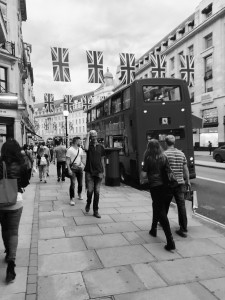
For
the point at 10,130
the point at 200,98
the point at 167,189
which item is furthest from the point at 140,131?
the point at 200,98

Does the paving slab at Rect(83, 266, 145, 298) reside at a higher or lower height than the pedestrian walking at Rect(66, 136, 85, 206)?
lower

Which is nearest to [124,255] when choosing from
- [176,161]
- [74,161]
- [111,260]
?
[111,260]

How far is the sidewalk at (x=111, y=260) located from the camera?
11.1 feet

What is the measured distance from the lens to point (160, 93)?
35.7ft

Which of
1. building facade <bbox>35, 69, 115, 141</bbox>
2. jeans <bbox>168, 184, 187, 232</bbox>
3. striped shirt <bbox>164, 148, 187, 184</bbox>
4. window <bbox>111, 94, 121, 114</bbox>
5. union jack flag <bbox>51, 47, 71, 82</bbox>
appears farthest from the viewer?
building facade <bbox>35, 69, 115, 141</bbox>

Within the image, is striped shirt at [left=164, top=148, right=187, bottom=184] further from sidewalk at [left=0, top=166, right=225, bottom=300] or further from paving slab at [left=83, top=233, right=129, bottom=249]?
paving slab at [left=83, top=233, right=129, bottom=249]

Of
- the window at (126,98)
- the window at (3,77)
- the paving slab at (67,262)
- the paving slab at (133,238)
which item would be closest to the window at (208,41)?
the window at (3,77)

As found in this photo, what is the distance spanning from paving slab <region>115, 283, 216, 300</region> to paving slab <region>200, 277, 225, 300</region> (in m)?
0.08

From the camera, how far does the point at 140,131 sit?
10.7 m

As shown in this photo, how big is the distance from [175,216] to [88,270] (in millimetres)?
3309

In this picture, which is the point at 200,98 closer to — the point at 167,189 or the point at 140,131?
the point at 140,131

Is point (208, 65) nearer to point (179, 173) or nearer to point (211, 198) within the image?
point (211, 198)

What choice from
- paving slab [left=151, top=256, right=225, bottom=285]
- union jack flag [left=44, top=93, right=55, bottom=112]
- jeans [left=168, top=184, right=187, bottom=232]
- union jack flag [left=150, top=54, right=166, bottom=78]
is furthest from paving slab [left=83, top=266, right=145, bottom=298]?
union jack flag [left=44, top=93, right=55, bottom=112]

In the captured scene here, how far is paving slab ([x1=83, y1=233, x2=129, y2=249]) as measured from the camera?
15.9 ft
